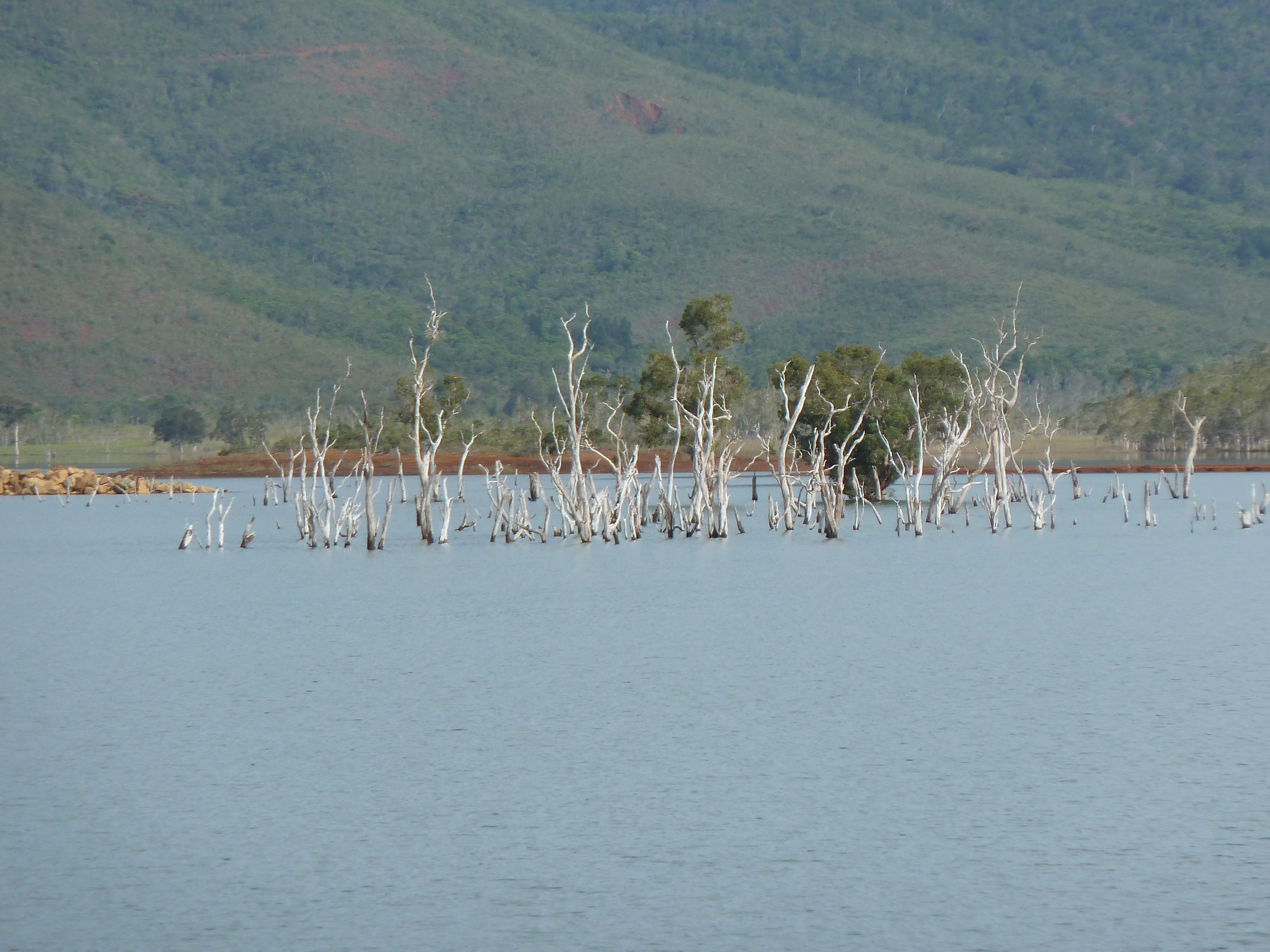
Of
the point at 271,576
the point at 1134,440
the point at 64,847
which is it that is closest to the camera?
the point at 64,847

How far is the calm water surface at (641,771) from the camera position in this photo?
453 inches

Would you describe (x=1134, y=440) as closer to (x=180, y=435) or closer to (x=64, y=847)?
(x=180, y=435)

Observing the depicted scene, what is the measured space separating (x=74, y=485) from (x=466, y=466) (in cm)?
3402

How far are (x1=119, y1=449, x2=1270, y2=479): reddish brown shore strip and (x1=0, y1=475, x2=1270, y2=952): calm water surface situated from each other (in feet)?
229

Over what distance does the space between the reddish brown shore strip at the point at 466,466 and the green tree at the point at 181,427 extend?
57.0 feet

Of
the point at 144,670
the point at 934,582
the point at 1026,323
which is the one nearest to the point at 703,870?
the point at 144,670

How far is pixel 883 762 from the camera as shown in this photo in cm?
1645

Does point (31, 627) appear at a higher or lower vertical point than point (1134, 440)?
lower

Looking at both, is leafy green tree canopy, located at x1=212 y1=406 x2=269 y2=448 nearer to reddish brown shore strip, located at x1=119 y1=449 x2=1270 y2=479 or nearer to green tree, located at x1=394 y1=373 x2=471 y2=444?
reddish brown shore strip, located at x1=119 y1=449 x2=1270 y2=479

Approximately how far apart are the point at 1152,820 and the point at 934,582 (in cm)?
2254

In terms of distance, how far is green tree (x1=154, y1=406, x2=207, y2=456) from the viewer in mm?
132250

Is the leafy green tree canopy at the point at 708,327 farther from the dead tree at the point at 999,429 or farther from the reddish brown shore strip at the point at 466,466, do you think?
the reddish brown shore strip at the point at 466,466

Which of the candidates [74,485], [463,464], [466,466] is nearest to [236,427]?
[466,466]

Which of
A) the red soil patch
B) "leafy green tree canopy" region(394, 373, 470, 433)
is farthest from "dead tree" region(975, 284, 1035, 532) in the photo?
the red soil patch
